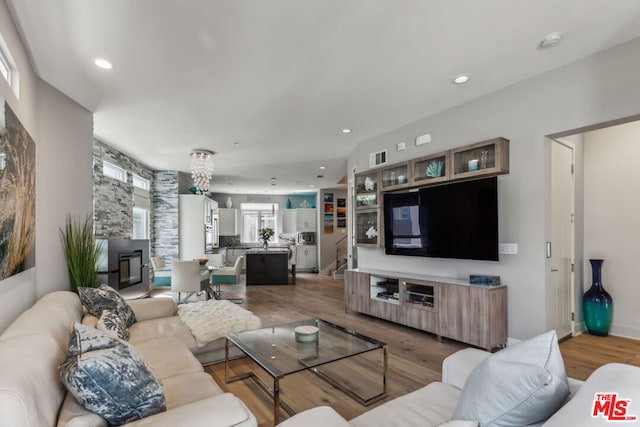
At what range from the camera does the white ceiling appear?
6.92 feet

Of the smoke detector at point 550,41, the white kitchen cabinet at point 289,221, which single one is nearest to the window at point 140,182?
the white kitchen cabinet at point 289,221

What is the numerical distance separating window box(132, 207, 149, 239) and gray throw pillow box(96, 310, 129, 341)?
4302 millimetres

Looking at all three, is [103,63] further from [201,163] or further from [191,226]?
[191,226]

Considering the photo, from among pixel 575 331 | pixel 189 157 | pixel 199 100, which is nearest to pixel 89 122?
pixel 199 100

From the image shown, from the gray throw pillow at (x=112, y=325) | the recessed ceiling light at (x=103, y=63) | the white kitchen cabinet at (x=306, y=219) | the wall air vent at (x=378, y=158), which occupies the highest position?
the recessed ceiling light at (x=103, y=63)

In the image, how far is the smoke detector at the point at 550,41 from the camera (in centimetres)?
246

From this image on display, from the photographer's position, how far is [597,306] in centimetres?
371

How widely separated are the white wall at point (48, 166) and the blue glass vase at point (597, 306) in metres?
5.33

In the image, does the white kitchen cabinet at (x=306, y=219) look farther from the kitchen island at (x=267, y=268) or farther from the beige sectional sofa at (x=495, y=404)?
the beige sectional sofa at (x=495, y=404)

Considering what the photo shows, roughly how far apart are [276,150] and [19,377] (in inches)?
197

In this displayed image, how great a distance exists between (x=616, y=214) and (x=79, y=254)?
19.5 feet

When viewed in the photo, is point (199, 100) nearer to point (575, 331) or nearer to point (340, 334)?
point (340, 334)

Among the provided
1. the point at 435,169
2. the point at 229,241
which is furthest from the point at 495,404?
the point at 229,241

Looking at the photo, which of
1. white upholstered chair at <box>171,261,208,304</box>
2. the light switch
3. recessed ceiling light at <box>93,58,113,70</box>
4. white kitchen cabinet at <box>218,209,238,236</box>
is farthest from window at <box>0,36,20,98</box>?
white kitchen cabinet at <box>218,209,238,236</box>
